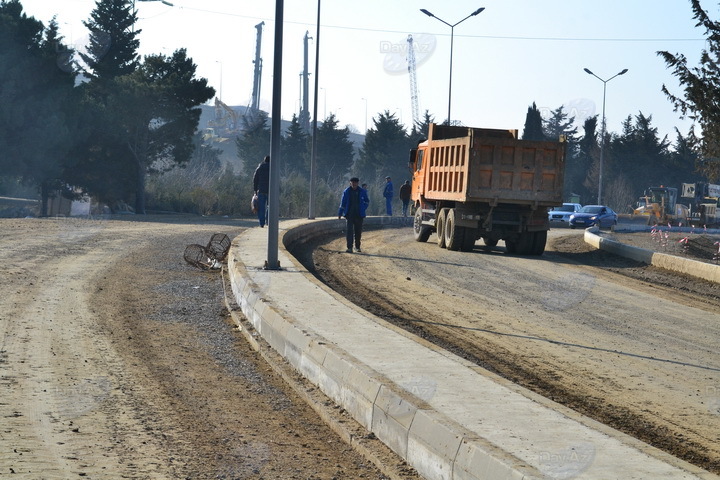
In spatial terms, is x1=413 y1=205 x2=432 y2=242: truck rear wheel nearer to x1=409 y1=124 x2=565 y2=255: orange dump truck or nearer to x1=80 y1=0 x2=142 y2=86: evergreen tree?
x1=409 y1=124 x2=565 y2=255: orange dump truck

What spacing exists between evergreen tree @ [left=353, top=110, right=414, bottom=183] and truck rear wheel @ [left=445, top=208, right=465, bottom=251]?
6888 cm

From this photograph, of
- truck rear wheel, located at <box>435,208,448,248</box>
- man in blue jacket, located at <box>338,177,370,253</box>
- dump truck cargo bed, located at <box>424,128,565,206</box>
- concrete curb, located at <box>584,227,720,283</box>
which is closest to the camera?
concrete curb, located at <box>584,227,720,283</box>

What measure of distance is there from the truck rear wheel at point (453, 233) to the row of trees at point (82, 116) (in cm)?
2843

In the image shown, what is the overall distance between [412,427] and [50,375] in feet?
11.1

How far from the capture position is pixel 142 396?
696cm

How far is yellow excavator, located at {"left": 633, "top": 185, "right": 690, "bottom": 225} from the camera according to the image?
57.3m

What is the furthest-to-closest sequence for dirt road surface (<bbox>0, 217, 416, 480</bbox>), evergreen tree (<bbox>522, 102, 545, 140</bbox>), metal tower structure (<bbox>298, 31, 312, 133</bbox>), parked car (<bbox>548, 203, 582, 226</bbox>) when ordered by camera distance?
metal tower structure (<bbox>298, 31, 312, 133</bbox>) < evergreen tree (<bbox>522, 102, 545, 140</bbox>) < parked car (<bbox>548, 203, 582, 226</bbox>) < dirt road surface (<bbox>0, 217, 416, 480</bbox>)

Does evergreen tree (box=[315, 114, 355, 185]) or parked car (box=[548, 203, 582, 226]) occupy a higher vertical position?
evergreen tree (box=[315, 114, 355, 185])

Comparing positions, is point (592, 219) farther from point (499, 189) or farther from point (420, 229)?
point (499, 189)

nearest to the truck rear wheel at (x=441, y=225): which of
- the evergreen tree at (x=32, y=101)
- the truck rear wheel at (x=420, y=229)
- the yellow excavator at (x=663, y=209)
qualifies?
the truck rear wheel at (x=420, y=229)

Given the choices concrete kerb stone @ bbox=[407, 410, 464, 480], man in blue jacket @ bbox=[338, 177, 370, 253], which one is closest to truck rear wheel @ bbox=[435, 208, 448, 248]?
man in blue jacket @ bbox=[338, 177, 370, 253]

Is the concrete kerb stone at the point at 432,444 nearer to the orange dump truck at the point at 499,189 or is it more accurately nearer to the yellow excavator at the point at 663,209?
the orange dump truck at the point at 499,189

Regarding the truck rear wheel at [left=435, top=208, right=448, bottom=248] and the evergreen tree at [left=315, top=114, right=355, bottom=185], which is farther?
the evergreen tree at [left=315, top=114, right=355, bottom=185]

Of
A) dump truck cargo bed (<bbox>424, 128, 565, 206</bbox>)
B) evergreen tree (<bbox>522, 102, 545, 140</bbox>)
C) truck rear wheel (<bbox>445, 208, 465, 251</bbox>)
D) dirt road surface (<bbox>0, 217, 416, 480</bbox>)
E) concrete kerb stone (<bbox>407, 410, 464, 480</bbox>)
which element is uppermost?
evergreen tree (<bbox>522, 102, 545, 140</bbox>)
